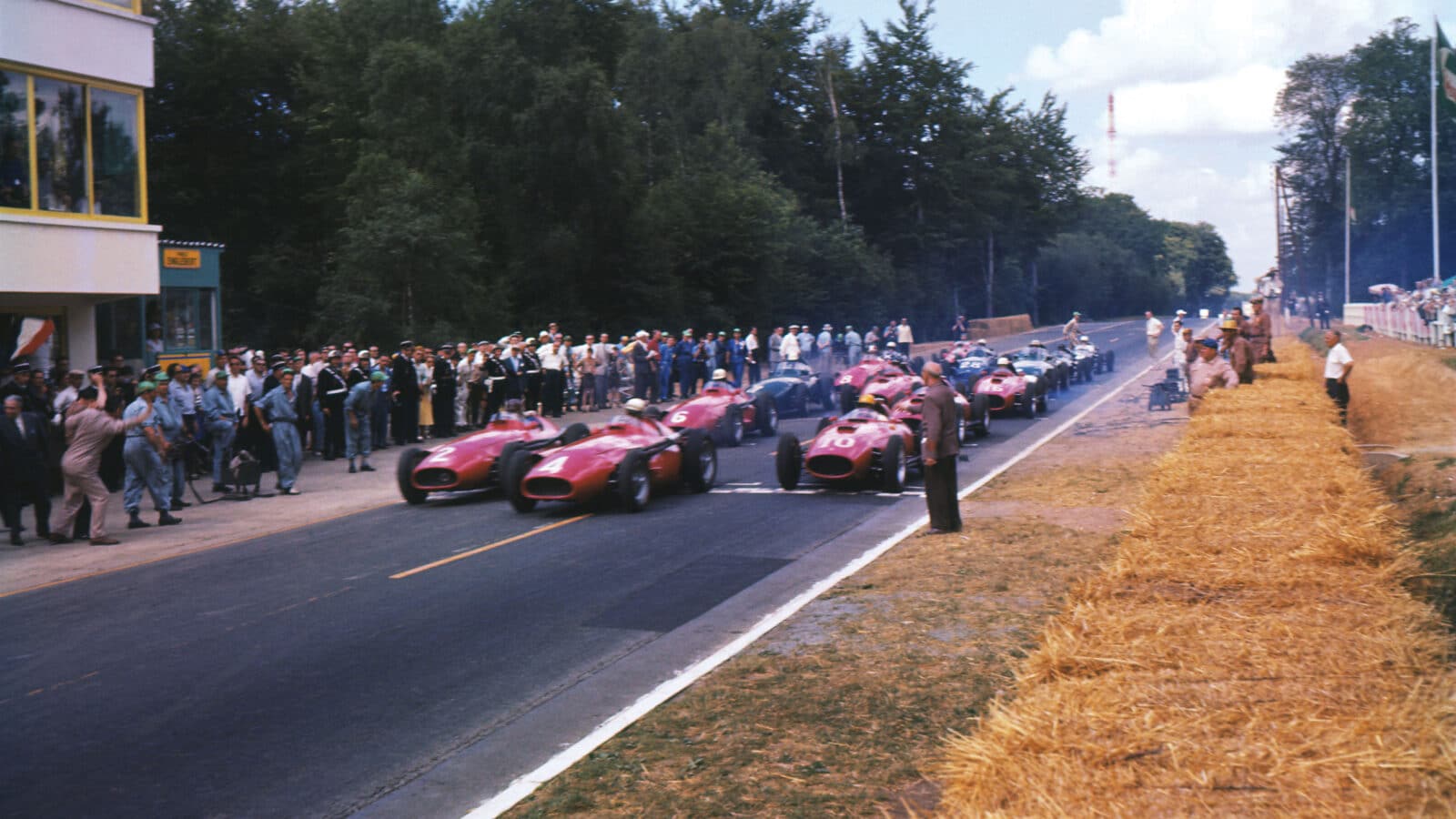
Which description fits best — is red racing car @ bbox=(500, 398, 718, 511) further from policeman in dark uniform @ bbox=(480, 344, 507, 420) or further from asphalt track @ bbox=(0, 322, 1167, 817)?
policeman in dark uniform @ bbox=(480, 344, 507, 420)

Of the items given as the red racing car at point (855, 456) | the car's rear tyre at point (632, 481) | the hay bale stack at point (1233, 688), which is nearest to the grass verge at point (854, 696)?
the hay bale stack at point (1233, 688)

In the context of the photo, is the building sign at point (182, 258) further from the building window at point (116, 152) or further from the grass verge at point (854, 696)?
the grass verge at point (854, 696)

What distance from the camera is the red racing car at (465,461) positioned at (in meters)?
16.6

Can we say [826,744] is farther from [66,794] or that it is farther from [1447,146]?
[1447,146]

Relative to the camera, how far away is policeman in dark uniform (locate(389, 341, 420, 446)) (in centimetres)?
2264

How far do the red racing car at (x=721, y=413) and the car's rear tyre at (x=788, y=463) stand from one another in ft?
15.1

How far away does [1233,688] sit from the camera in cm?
445

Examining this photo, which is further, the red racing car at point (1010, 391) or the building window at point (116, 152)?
the red racing car at point (1010, 391)

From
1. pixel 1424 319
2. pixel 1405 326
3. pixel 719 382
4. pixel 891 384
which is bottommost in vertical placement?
pixel 891 384

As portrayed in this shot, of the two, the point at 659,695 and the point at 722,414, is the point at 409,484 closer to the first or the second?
the point at 722,414

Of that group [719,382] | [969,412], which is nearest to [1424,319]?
[969,412]

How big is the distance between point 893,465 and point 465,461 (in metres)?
5.84

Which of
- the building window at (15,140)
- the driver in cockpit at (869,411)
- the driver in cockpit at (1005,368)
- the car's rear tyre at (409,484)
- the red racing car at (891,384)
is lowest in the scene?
the car's rear tyre at (409,484)

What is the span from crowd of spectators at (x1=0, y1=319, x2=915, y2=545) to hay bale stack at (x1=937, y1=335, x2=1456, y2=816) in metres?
12.3
